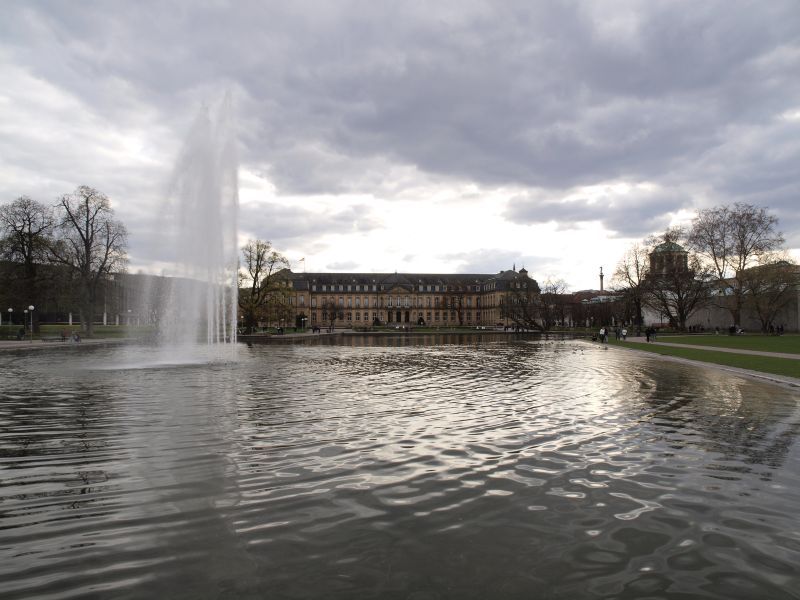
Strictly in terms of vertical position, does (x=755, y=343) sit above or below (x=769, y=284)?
below

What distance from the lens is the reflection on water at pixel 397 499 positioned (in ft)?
14.4

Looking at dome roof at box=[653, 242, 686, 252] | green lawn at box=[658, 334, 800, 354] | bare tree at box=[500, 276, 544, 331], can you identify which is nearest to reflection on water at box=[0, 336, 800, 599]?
green lawn at box=[658, 334, 800, 354]

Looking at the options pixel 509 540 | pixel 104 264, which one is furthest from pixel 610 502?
pixel 104 264

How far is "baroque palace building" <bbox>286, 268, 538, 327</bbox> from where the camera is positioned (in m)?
148

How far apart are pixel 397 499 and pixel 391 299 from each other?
144m

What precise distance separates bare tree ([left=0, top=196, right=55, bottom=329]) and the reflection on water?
53492 millimetres

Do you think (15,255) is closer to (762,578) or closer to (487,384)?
(487,384)

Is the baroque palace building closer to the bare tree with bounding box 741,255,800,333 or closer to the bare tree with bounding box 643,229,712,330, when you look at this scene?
the bare tree with bounding box 643,229,712,330

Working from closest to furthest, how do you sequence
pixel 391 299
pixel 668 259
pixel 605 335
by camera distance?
Result: pixel 605 335, pixel 668 259, pixel 391 299

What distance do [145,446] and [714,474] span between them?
9371 mm

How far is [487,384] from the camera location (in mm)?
17375

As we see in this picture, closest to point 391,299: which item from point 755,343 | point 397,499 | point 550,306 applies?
point 550,306

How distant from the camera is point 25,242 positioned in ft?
181

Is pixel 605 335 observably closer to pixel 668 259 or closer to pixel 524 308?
pixel 668 259
